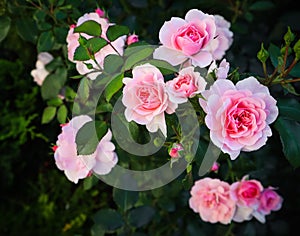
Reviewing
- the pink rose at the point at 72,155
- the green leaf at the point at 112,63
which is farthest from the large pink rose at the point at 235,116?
the pink rose at the point at 72,155

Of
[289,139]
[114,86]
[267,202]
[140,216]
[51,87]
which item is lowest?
[140,216]

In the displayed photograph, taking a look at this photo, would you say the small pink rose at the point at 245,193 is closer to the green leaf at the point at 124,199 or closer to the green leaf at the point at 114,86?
the green leaf at the point at 124,199

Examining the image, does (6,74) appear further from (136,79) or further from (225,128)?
(225,128)

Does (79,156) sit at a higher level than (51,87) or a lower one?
higher

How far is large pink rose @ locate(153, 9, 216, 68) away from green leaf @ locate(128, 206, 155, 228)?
2.20ft

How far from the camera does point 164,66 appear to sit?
961mm

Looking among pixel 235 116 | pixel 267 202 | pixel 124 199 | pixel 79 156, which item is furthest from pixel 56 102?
pixel 235 116

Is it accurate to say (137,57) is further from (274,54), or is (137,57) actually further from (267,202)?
(267,202)

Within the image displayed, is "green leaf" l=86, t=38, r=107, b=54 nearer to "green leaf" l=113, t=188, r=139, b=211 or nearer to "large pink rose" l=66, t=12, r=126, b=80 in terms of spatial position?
"large pink rose" l=66, t=12, r=126, b=80

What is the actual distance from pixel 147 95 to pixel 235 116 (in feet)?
0.52

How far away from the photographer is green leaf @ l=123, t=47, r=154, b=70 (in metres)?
0.99

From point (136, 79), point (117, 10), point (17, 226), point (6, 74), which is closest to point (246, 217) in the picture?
point (136, 79)

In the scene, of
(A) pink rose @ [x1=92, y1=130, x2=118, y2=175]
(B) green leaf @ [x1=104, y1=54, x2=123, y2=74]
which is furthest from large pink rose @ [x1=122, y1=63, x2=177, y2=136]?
(A) pink rose @ [x1=92, y1=130, x2=118, y2=175]

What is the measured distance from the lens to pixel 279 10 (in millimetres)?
2160
